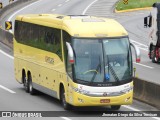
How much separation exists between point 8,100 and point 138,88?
4731 mm

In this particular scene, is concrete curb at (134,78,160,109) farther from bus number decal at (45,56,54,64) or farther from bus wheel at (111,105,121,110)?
bus number decal at (45,56,54,64)

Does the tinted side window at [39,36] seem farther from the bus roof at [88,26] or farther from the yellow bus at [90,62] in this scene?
the bus roof at [88,26]

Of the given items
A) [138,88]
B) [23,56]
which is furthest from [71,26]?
[23,56]

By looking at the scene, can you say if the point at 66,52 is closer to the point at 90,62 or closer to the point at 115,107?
the point at 90,62

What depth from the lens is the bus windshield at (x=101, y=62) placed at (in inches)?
851

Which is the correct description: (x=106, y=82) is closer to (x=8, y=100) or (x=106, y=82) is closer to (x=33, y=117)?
(x=33, y=117)

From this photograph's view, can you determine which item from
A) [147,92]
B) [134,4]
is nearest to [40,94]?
[147,92]

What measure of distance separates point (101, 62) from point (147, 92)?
298 centimetres

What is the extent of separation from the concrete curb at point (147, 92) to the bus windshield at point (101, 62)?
5.39ft

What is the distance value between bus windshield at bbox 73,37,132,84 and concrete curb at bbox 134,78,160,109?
1.64 metres

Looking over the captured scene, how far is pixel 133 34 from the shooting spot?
54.1m

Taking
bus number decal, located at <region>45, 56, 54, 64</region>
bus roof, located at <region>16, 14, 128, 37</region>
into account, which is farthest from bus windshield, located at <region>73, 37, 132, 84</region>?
bus number decal, located at <region>45, 56, 54, 64</region>

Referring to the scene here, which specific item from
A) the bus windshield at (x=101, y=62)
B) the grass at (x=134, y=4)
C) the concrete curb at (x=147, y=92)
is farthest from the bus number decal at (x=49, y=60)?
the grass at (x=134, y=4)

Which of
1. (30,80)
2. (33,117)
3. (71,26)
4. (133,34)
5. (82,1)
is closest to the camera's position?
(33,117)
